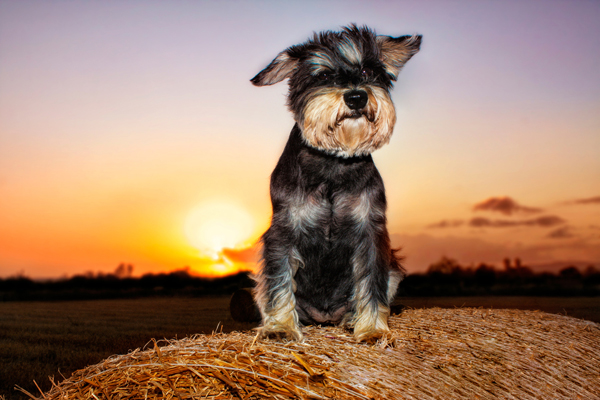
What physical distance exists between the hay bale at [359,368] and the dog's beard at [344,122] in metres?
1.51

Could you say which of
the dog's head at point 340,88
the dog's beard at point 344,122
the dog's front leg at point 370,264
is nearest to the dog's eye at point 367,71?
the dog's head at point 340,88

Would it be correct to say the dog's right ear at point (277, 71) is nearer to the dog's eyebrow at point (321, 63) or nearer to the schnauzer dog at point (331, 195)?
the schnauzer dog at point (331, 195)

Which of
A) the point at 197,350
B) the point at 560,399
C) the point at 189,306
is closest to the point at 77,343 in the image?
the point at 189,306

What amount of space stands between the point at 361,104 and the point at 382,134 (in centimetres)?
Answer: 35

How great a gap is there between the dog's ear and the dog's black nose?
64 centimetres

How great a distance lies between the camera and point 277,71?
373 centimetres

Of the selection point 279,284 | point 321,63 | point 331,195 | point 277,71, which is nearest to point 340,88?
point 321,63

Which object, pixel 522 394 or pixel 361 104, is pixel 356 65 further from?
pixel 522 394

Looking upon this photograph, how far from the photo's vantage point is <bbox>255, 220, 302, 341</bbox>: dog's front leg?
11.9 feet

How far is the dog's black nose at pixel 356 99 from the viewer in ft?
10.6

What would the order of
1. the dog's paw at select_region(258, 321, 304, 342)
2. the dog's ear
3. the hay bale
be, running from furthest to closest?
the dog's ear
the dog's paw at select_region(258, 321, 304, 342)
the hay bale

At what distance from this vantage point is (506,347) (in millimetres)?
3980

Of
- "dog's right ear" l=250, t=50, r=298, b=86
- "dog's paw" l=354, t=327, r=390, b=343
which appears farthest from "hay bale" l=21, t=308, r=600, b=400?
"dog's right ear" l=250, t=50, r=298, b=86

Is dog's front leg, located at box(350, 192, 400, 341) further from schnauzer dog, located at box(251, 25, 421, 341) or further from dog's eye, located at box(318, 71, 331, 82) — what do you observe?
dog's eye, located at box(318, 71, 331, 82)
